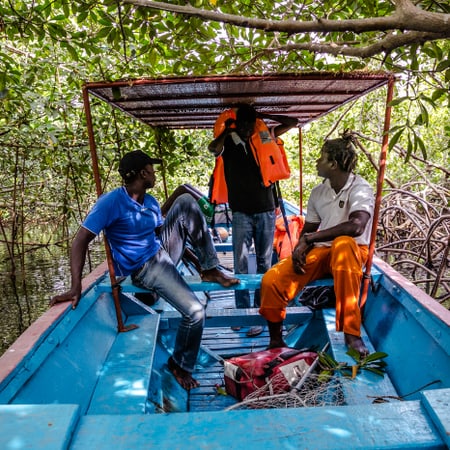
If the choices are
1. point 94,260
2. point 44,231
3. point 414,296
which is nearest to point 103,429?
point 414,296

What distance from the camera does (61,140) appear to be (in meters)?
5.21

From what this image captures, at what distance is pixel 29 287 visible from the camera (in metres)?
7.93

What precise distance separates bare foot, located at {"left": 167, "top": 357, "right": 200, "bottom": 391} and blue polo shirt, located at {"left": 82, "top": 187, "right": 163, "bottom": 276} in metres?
0.72

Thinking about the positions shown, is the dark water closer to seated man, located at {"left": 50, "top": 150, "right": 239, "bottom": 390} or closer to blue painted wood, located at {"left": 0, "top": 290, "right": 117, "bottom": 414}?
blue painted wood, located at {"left": 0, "top": 290, "right": 117, "bottom": 414}

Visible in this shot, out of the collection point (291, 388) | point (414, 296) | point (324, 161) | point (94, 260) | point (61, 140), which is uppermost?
point (61, 140)

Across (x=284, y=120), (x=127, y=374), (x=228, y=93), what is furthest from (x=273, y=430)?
(x=284, y=120)

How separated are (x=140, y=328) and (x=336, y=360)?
4.59 ft

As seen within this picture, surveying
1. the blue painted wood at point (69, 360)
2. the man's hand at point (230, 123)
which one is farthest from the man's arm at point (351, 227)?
the blue painted wood at point (69, 360)

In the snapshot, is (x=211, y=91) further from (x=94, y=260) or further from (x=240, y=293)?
(x=94, y=260)

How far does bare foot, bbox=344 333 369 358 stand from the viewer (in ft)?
7.80

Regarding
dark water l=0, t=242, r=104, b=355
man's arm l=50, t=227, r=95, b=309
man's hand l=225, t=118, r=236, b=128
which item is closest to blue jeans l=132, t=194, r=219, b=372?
man's arm l=50, t=227, r=95, b=309

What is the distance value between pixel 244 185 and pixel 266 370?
1.55 m

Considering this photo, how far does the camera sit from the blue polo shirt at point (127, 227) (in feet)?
8.18

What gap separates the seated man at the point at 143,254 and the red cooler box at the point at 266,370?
34 centimetres
